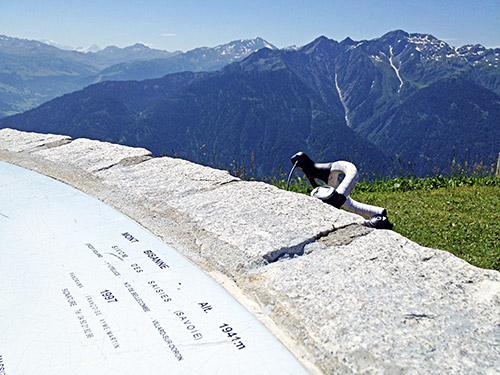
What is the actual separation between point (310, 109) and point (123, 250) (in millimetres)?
167727

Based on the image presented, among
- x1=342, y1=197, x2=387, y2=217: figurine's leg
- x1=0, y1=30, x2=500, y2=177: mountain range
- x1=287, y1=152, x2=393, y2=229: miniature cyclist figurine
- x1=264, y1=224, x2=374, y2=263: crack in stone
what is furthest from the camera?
x1=0, y1=30, x2=500, y2=177: mountain range

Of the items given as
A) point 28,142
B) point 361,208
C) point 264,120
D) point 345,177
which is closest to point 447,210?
point 361,208

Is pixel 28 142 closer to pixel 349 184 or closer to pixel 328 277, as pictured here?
pixel 349 184

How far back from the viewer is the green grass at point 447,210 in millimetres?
3805

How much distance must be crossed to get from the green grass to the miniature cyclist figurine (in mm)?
845

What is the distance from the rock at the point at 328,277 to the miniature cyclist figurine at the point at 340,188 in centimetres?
56

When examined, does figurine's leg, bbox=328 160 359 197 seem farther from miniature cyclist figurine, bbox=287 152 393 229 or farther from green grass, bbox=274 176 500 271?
green grass, bbox=274 176 500 271

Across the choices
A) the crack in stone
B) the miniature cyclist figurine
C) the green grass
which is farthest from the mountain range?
the crack in stone

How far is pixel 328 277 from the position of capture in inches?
64.3

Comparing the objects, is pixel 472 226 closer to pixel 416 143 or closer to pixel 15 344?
pixel 15 344

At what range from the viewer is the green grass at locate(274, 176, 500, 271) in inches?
150

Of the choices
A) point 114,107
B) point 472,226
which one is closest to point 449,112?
point 114,107

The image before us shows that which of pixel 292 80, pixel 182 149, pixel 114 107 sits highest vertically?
pixel 292 80

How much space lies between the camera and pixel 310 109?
165m
